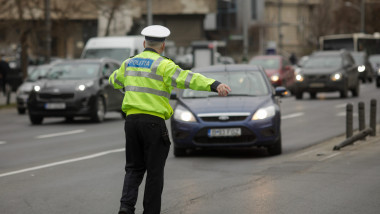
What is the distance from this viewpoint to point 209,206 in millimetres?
9039

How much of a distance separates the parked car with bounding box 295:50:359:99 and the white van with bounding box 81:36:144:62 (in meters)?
6.41

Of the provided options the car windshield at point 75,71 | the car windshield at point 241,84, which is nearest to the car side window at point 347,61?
the car windshield at point 75,71

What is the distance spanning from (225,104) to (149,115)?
688 cm

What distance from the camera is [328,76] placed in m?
33.1

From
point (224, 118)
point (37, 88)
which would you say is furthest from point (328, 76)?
point (224, 118)

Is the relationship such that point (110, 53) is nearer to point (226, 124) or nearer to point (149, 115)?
point (226, 124)

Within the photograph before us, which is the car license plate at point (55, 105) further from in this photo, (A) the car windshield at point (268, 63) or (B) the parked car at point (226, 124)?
(A) the car windshield at point (268, 63)

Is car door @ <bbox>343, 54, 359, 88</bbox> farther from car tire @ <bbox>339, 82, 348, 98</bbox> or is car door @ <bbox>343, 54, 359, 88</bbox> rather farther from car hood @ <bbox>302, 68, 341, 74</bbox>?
car hood @ <bbox>302, 68, 341, 74</bbox>

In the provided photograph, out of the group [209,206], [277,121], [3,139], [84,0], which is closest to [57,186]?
[209,206]

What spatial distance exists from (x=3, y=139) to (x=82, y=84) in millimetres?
4279

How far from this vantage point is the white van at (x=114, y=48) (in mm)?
30464

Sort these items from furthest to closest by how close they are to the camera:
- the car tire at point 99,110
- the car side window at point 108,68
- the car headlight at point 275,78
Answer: the car headlight at point 275,78
the car side window at point 108,68
the car tire at point 99,110

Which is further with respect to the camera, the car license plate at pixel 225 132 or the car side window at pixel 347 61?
the car side window at pixel 347 61

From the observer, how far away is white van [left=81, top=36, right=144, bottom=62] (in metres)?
30.5
